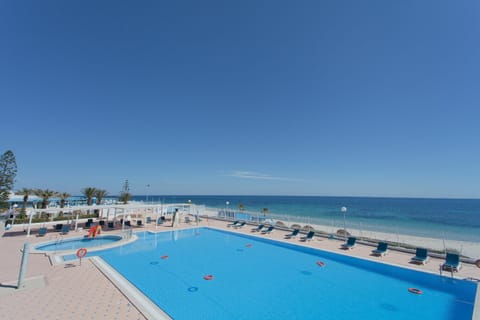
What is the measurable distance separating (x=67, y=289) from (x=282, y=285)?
7125 mm

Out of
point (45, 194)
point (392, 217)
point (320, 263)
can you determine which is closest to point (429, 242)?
Result: point (320, 263)

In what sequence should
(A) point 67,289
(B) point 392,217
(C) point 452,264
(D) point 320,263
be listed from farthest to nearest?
(B) point 392,217, (D) point 320,263, (C) point 452,264, (A) point 67,289

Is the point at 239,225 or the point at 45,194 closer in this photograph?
the point at 239,225

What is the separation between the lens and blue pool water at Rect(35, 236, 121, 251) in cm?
1275

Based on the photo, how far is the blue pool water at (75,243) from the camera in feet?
41.8

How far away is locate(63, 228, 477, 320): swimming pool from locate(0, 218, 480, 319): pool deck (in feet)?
3.14

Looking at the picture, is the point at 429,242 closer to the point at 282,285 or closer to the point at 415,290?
the point at 415,290

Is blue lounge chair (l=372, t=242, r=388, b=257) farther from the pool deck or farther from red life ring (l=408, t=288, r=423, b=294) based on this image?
red life ring (l=408, t=288, r=423, b=294)

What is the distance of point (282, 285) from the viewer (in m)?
8.43

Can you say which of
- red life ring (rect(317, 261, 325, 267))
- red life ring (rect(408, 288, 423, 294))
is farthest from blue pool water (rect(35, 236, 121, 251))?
red life ring (rect(408, 288, 423, 294))

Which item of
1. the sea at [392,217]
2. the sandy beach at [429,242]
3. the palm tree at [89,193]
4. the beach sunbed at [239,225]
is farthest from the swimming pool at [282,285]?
the palm tree at [89,193]

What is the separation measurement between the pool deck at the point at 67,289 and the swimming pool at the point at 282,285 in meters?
0.96

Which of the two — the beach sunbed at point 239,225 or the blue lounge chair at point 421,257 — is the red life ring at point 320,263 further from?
the beach sunbed at point 239,225

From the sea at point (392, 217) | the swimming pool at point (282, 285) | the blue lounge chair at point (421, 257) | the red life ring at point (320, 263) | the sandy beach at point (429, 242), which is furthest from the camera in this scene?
the sea at point (392, 217)
